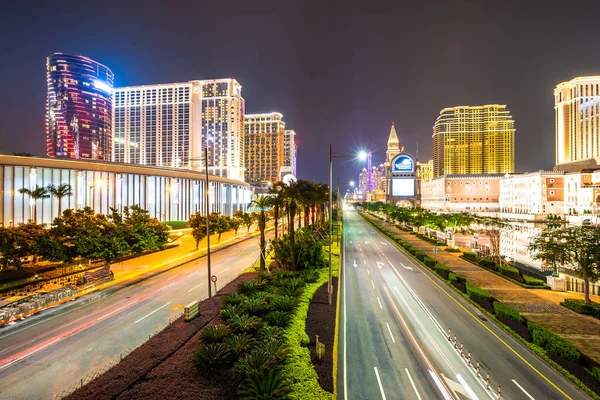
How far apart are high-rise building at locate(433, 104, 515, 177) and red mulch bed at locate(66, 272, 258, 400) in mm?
213137

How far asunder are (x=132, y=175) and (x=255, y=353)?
73.6 meters

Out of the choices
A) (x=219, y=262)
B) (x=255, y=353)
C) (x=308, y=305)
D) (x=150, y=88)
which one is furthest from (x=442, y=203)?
(x=150, y=88)

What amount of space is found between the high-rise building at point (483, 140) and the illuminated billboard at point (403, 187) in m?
117

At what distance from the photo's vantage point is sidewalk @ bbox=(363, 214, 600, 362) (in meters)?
17.6

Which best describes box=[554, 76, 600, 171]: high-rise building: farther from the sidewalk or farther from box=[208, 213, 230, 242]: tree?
box=[208, 213, 230, 242]: tree

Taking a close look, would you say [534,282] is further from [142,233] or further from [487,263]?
[142,233]

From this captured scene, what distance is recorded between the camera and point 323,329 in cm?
1750

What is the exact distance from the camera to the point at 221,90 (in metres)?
157

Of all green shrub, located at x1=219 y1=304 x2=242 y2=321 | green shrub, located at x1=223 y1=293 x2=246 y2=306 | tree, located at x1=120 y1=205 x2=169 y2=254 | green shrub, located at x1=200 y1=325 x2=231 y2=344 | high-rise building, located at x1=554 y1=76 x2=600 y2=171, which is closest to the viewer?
green shrub, located at x1=200 y1=325 x2=231 y2=344

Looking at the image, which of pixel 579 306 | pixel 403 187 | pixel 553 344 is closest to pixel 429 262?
pixel 579 306

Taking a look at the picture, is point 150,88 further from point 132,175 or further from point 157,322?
point 157,322

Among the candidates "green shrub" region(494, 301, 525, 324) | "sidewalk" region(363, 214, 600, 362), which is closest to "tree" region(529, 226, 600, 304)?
"sidewalk" region(363, 214, 600, 362)

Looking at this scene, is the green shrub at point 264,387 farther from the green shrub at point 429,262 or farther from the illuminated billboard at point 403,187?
the illuminated billboard at point 403,187

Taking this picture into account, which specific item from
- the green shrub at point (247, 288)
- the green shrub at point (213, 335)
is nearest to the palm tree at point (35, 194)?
the green shrub at point (247, 288)
